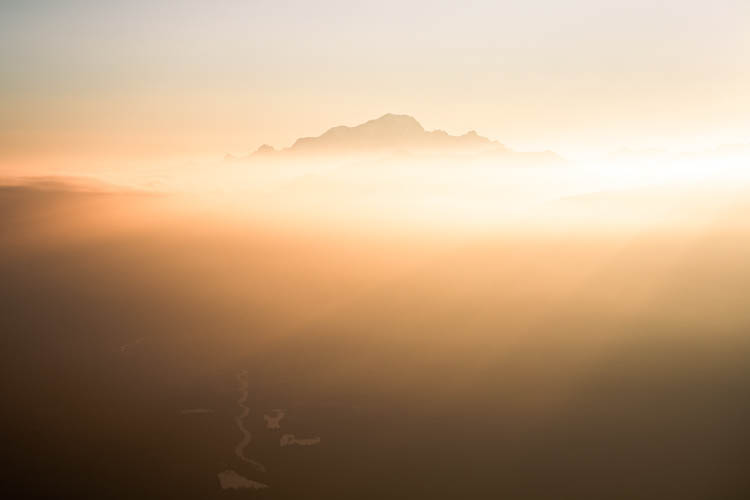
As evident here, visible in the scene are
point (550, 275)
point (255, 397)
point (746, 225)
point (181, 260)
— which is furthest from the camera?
point (746, 225)

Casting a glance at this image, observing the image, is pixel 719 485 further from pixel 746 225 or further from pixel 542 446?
pixel 746 225

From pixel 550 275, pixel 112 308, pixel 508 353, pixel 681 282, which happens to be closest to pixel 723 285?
pixel 681 282

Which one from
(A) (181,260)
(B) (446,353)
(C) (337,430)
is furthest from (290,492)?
(A) (181,260)

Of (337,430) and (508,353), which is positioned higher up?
(508,353)

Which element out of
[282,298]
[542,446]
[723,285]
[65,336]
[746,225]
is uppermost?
[746,225]

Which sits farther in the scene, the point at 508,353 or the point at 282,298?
the point at 282,298

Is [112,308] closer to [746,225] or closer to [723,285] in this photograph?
[723,285]

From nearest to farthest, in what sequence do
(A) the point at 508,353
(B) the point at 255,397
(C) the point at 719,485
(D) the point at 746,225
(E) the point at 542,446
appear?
1. (C) the point at 719,485
2. (E) the point at 542,446
3. (B) the point at 255,397
4. (A) the point at 508,353
5. (D) the point at 746,225
